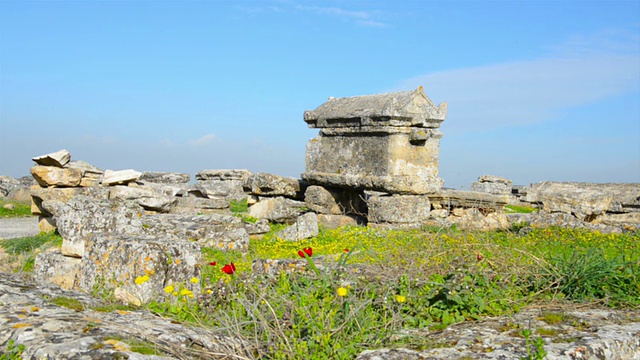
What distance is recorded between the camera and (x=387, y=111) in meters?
11.4

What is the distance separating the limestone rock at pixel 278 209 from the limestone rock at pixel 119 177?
2.66 metres

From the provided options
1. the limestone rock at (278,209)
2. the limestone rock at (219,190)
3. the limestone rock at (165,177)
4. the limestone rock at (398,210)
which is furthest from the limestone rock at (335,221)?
the limestone rock at (165,177)

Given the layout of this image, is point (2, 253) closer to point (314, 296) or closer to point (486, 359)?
point (314, 296)

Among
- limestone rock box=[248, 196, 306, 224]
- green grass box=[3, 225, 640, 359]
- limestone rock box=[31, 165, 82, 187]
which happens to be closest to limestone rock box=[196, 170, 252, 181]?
limestone rock box=[248, 196, 306, 224]

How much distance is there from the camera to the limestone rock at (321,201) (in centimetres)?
1263

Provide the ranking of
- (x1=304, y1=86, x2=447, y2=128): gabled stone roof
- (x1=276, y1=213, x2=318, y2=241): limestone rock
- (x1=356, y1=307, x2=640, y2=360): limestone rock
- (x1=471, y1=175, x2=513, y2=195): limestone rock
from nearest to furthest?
(x1=356, y1=307, x2=640, y2=360): limestone rock < (x1=276, y1=213, x2=318, y2=241): limestone rock < (x1=304, y1=86, x2=447, y2=128): gabled stone roof < (x1=471, y1=175, x2=513, y2=195): limestone rock

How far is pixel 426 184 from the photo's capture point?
38.2 ft

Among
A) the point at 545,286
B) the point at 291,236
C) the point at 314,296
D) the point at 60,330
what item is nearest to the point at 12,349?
the point at 60,330

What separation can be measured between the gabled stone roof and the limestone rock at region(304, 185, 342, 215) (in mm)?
1405

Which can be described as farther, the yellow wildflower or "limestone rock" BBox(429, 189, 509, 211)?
→ "limestone rock" BBox(429, 189, 509, 211)

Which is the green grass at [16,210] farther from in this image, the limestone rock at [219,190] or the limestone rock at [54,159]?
→ the limestone rock at [54,159]

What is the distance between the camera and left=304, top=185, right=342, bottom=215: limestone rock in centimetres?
1263

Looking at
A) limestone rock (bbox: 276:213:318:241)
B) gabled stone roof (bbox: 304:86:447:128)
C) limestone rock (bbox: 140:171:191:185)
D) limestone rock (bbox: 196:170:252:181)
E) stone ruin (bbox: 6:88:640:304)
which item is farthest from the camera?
limestone rock (bbox: 140:171:191:185)

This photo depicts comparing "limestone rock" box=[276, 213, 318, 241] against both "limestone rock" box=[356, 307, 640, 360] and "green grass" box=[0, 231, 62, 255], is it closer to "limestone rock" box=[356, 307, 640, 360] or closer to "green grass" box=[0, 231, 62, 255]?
"green grass" box=[0, 231, 62, 255]
